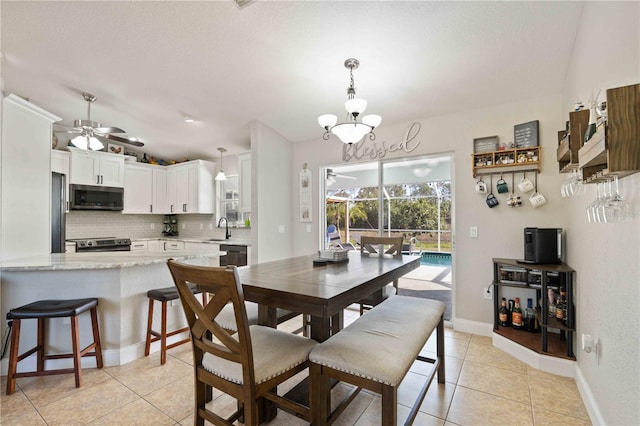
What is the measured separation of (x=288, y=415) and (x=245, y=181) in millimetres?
3598

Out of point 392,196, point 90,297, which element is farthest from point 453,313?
point 90,297

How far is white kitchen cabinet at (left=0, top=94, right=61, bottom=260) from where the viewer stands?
8.51 ft

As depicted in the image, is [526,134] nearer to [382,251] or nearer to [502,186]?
[502,186]

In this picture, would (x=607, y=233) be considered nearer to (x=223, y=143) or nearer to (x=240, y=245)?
(x=240, y=245)

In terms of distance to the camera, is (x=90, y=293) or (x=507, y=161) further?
(x=507, y=161)

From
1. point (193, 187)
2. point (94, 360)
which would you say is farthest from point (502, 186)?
point (193, 187)

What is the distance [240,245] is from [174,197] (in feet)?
6.98

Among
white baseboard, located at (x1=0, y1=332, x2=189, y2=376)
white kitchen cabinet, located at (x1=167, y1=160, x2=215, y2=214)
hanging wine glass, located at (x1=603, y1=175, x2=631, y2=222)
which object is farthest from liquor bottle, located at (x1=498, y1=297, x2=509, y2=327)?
white kitchen cabinet, located at (x1=167, y1=160, x2=215, y2=214)

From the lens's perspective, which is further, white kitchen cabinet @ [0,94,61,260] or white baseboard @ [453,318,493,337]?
white baseboard @ [453,318,493,337]

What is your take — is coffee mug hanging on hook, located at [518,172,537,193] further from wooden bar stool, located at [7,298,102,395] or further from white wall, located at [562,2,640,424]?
wooden bar stool, located at [7,298,102,395]

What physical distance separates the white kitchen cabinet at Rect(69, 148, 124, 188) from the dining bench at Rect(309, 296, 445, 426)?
17.1 ft

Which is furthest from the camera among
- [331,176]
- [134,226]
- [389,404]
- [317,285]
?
[134,226]

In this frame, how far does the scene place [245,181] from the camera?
4.80m

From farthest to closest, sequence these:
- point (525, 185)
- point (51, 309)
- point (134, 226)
Answer: point (134, 226)
point (525, 185)
point (51, 309)
